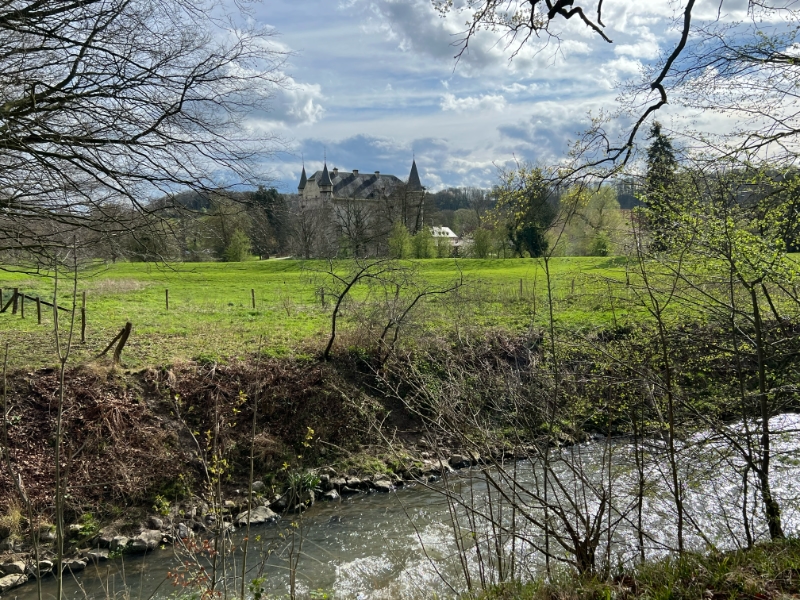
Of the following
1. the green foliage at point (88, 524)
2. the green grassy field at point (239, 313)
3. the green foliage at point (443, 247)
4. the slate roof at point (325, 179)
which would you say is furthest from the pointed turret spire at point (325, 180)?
the green foliage at point (88, 524)

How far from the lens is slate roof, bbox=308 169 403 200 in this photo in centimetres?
7344

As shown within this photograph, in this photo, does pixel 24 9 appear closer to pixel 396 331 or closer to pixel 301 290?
pixel 396 331

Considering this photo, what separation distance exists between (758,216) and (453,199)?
7318 cm

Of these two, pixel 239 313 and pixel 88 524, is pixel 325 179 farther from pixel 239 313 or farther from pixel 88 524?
pixel 88 524

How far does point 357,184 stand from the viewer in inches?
2968

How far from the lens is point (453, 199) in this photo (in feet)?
256

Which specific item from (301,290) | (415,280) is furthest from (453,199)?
(415,280)

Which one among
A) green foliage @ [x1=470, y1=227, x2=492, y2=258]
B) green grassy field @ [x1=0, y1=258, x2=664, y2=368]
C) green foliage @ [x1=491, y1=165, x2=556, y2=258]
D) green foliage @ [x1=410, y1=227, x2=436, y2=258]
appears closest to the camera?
green foliage @ [x1=491, y1=165, x2=556, y2=258]

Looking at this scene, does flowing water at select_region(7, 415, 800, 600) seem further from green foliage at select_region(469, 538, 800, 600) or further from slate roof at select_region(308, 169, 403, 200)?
slate roof at select_region(308, 169, 403, 200)

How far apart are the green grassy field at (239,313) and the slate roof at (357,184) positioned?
47.7 m

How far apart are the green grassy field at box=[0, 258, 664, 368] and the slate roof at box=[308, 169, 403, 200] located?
47.7 metres

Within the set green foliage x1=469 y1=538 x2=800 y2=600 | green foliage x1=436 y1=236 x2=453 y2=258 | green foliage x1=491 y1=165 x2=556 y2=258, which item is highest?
green foliage x1=436 y1=236 x2=453 y2=258

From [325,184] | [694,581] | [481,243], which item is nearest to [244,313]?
[694,581]

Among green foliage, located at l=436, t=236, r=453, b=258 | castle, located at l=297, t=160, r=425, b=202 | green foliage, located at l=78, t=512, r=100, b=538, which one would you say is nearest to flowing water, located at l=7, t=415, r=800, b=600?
green foliage, located at l=78, t=512, r=100, b=538
